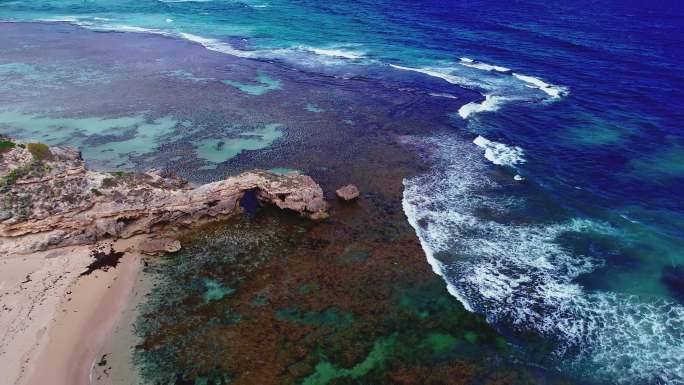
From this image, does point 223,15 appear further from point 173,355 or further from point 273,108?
point 173,355

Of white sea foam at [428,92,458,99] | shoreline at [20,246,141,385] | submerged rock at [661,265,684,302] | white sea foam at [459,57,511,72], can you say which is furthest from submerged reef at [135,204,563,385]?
Answer: white sea foam at [459,57,511,72]

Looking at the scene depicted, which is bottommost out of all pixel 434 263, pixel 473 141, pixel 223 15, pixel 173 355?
pixel 173 355

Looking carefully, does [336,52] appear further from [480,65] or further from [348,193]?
[348,193]

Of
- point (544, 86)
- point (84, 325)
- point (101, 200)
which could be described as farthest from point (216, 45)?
point (84, 325)

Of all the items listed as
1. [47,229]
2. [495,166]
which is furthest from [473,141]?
[47,229]

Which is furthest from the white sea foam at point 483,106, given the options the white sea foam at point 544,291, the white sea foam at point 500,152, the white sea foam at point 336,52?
the white sea foam at point 336,52

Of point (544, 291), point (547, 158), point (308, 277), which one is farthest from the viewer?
point (547, 158)

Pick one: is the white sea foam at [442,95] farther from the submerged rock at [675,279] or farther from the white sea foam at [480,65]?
the submerged rock at [675,279]
